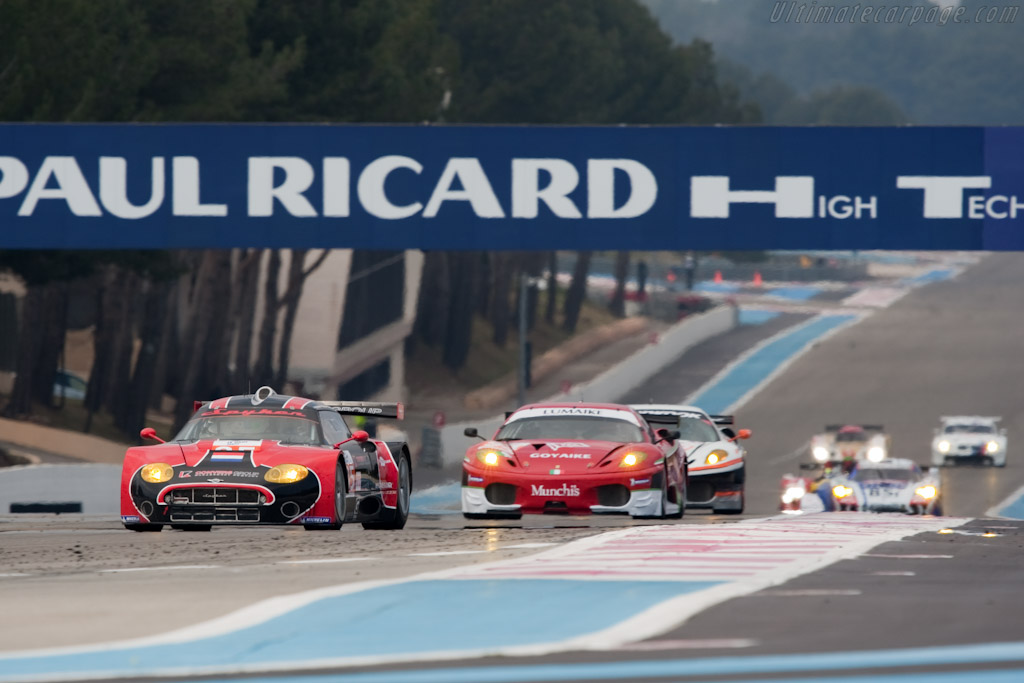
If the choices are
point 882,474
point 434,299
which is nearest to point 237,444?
point 882,474

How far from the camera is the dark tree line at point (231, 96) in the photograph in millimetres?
37156

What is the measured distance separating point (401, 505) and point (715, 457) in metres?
5.62

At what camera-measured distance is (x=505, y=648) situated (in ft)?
28.8

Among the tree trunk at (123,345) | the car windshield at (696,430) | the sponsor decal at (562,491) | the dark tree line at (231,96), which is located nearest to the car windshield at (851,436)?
the dark tree line at (231,96)

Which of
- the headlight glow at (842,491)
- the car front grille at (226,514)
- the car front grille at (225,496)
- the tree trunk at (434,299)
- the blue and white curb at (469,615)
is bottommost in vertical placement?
the blue and white curb at (469,615)

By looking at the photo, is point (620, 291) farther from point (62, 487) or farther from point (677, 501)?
point (677, 501)

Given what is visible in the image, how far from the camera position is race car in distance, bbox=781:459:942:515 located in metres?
27.9

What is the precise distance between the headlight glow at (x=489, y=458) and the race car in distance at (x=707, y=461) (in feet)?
15.9

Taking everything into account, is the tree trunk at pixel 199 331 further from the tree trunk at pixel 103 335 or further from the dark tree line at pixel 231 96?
the tree trunk at pixel 103 335

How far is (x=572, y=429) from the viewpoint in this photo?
19.5m

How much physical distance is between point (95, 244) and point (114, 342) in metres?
22.9

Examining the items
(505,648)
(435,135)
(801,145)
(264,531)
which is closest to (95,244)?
(435,135)

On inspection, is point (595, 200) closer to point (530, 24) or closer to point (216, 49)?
point (216, 49)

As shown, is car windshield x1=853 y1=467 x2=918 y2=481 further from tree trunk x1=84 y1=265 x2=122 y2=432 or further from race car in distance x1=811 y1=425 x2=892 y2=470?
tree trunk x1=84 y1=265 x2=122 y2=432
